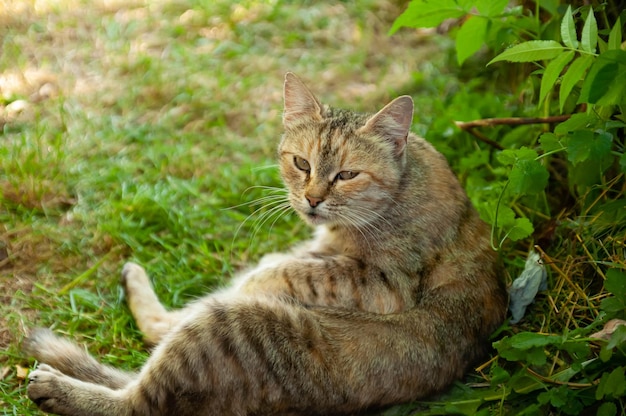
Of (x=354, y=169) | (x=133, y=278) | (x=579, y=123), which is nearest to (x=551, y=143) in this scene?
(x=579, y=123)

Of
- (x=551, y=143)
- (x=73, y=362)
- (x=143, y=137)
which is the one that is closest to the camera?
(x=551, y=143)

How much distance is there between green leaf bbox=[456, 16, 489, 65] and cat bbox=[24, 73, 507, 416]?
22.0 inches

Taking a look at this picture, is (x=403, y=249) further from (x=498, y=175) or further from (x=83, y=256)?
(x=83, y=256)

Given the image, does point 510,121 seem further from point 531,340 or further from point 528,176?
point 531,340

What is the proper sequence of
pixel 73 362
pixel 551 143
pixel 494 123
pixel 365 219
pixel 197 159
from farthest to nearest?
1. pixel 197 159
2. pixel 494 123
3. pixel 365 219
4. pixel 73 362
5. pixel 551 143

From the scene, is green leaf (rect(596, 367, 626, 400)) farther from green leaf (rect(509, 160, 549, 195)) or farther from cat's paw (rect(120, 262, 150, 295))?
cat's paw (rect(120, 262, 150, 295))

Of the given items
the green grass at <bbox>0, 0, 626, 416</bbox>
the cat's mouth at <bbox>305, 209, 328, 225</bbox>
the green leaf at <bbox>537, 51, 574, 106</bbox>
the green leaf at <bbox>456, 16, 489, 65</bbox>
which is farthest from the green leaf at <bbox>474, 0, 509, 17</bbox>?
the cat's mouth at <bbox>305, 209, 328, 225</bbox>

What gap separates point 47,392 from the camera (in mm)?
3209

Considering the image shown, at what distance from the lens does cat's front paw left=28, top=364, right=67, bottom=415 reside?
3201 millimetres

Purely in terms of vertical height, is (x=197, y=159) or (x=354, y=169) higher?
(x=354, y=169)

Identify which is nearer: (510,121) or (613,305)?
(613,305)

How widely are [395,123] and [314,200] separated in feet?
1.86

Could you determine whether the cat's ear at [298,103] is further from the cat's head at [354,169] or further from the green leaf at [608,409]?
the green leaf at [608,409]

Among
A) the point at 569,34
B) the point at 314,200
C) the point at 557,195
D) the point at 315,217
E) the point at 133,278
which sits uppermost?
the point at 569,34
